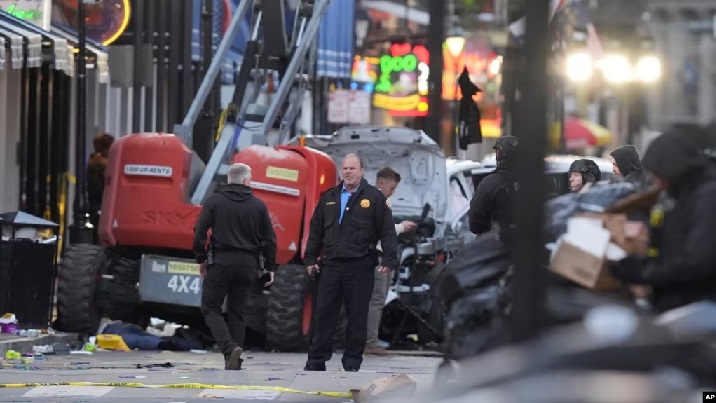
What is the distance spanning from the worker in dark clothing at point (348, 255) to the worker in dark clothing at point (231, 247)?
1.87 ft

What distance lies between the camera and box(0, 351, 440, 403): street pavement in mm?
13238

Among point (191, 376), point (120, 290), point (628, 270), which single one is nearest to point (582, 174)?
point (191, 376)

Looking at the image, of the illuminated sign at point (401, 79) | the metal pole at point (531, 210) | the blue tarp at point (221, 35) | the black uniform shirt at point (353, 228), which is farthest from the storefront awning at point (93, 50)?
the illuminated sign at point (401, 79)

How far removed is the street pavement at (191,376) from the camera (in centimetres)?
1324

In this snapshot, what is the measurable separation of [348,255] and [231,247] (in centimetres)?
115

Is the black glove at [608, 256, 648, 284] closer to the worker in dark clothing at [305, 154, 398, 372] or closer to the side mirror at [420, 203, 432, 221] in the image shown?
the worker in dark clothing at [305, 154, 398, 372]

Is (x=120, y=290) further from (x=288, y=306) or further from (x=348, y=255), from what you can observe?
(x=348, y=255)

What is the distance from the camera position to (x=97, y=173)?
24.7m

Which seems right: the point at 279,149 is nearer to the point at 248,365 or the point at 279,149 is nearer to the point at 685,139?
the point at 248,365

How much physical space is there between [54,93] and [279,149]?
412 inches

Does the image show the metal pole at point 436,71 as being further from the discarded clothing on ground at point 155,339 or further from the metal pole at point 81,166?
the discarded clothing on ground at point 155,339

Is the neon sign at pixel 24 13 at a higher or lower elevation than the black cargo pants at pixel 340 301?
higher

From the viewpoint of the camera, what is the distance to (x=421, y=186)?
21375mm

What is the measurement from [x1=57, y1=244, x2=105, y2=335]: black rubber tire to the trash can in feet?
0.50
